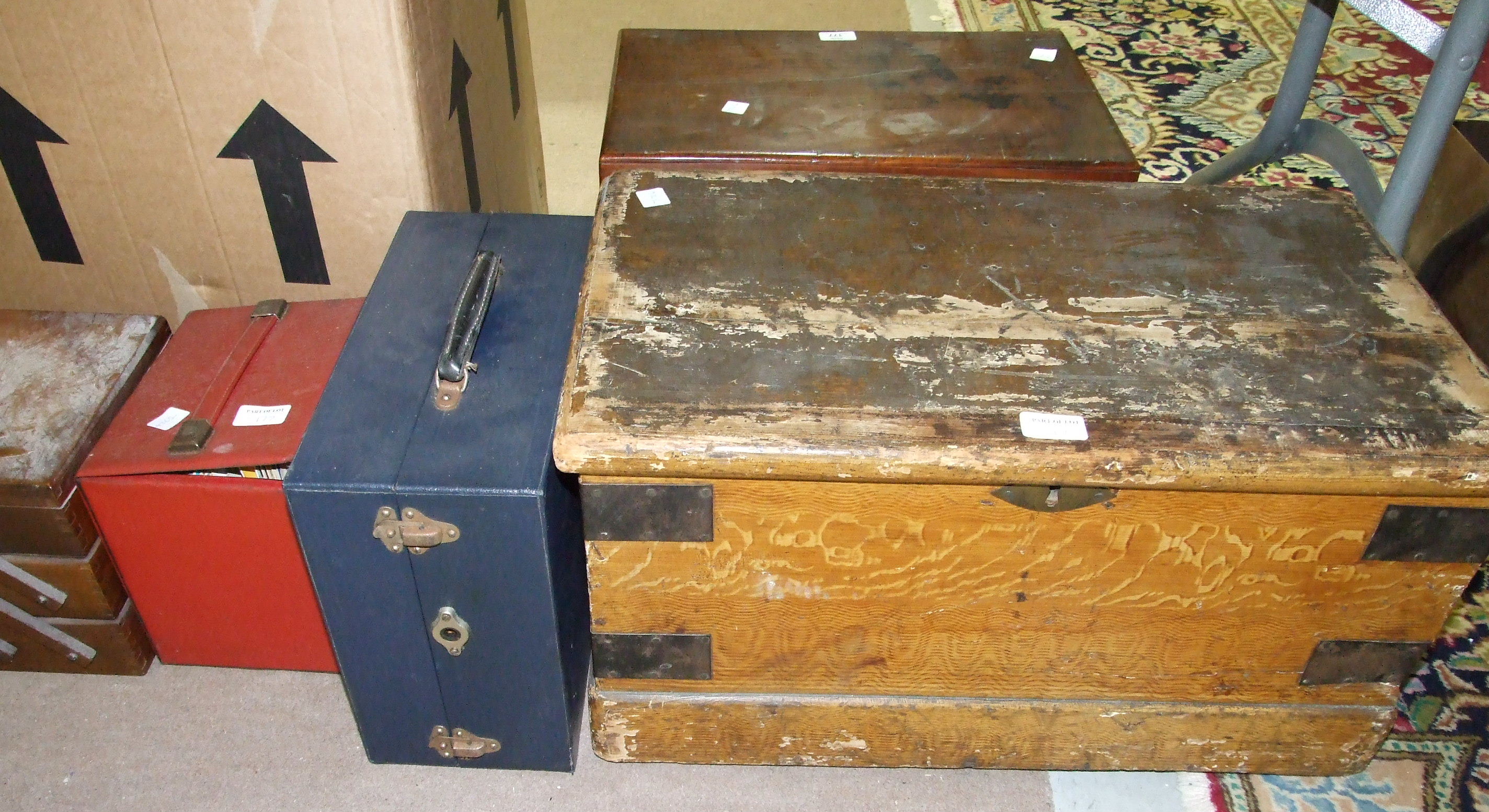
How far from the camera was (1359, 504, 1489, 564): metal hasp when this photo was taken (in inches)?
41.0

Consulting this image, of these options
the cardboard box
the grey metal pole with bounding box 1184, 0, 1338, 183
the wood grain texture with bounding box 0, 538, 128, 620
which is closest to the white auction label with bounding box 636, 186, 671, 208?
the cardboard box

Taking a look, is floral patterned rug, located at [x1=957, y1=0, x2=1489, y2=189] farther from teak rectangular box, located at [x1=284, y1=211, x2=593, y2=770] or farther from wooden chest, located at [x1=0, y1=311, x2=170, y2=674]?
wooden chest, located at [x1=0, y1=311, x2=170, y2=674]

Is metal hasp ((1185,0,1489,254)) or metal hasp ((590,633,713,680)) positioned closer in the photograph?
metal hasp ((590,633,713,680))

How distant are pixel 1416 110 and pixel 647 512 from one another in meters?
1.23

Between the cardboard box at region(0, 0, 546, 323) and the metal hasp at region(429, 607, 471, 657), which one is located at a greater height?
the cardboard box at region(0, 0, 546, 323)

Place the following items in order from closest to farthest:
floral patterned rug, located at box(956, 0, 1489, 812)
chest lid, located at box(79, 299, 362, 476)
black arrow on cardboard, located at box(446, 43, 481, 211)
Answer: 1. chest lid, located at box(79, 299, 362, 476)
2. floral patterned rug, located at box(956, 0, 1489, 812)
3. black arrow on cardboard, located at box(446, 43, 481, 211)

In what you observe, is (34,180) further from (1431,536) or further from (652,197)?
(1431,536)

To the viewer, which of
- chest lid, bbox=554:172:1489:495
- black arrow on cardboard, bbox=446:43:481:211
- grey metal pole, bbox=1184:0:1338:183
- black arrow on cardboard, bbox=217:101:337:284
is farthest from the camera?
grey metal pole, bbox=1184:0:1338:183

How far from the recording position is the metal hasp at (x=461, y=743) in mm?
1287

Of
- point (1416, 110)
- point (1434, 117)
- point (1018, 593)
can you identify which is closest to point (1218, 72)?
point (1416, 110)

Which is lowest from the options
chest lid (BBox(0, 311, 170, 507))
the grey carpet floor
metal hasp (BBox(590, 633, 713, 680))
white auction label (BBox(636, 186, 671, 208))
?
the grey carpet floor

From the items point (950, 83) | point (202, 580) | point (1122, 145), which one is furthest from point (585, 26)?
point (202, 580)

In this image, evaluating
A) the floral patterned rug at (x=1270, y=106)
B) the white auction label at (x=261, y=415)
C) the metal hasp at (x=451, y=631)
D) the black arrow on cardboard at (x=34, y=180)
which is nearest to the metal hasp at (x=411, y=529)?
the metal hasp at (x=451, y=631)

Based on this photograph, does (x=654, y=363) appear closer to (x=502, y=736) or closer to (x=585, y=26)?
(x=502, y=736)
